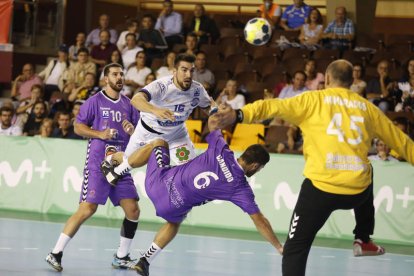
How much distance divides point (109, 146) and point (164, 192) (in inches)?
44.8

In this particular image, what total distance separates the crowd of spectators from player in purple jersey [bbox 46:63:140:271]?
5455mm

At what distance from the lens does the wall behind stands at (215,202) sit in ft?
45.4

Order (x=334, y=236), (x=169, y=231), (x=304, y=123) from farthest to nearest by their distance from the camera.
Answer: (x=334, y=236)
(x=169, y=231)
(x=304, y=123)

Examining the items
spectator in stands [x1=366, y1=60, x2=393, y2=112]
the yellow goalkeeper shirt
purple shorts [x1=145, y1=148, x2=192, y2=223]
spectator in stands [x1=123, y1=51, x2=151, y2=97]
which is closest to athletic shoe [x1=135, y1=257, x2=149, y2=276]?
purple shorts [x1=145, y1=148, x2=192, y2=223]

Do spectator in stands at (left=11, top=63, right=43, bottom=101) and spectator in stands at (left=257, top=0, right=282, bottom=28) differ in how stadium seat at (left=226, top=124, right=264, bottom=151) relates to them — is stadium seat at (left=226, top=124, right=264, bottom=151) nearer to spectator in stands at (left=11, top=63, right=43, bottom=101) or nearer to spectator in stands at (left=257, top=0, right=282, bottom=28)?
spectator in stands at (left=257, top=0, right=282, bottom=28)

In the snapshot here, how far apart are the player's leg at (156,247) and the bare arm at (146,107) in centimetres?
122

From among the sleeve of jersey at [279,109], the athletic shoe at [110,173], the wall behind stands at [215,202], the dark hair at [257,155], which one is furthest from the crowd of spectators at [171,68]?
the sleeve of jersey at [279,109]

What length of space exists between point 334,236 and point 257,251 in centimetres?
226

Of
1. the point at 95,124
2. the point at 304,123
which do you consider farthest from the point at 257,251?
the point at 304,123

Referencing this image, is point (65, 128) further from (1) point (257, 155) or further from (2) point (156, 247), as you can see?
(1) point (257, 155)

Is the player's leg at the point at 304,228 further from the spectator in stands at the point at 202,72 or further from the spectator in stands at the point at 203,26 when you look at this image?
the spectator in stands at the point at 203,26

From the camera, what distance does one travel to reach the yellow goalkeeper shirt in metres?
7.32

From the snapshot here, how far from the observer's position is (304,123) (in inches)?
291

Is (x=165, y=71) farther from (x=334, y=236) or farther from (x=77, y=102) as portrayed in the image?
(x=334, y=236)
